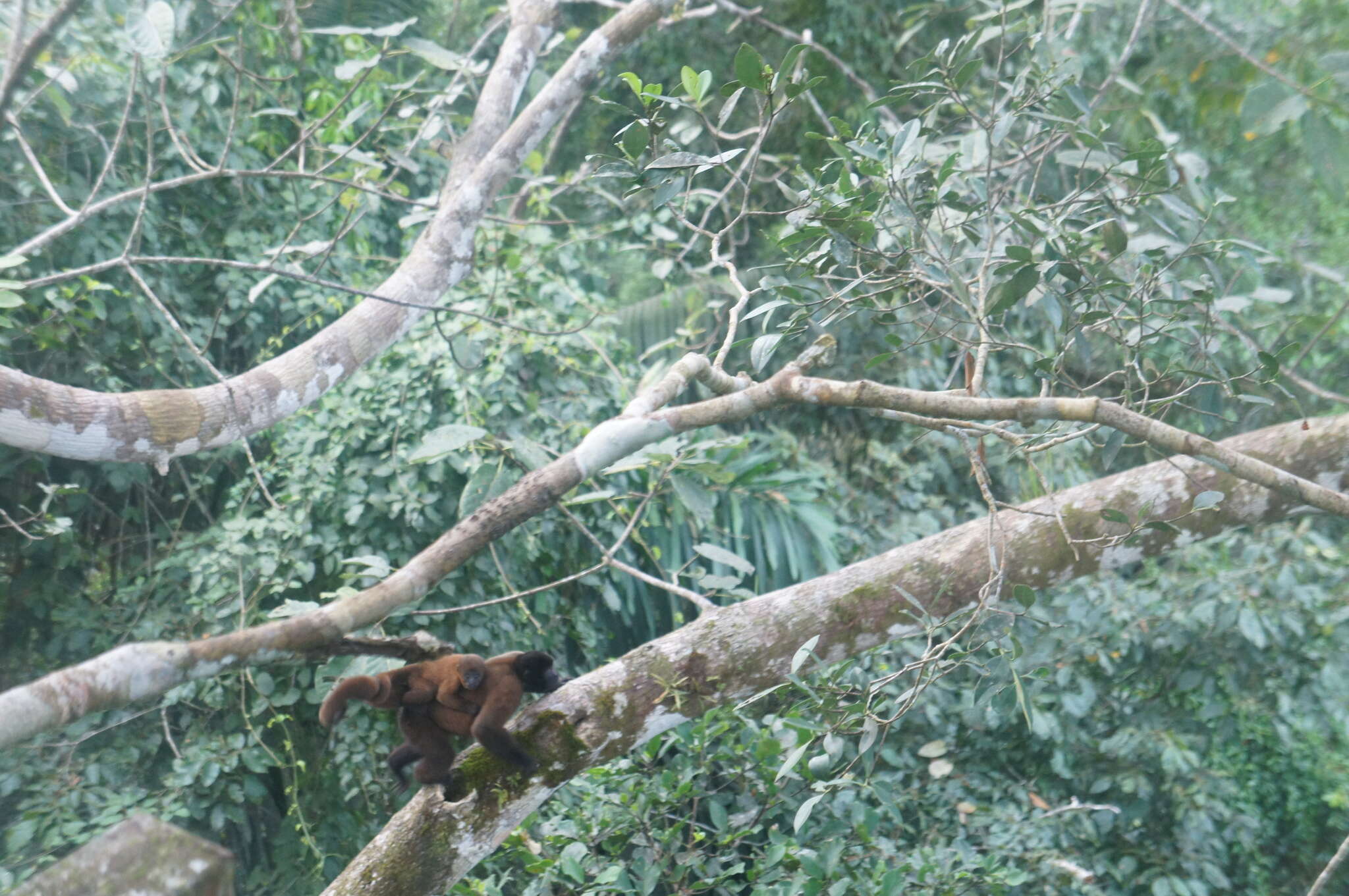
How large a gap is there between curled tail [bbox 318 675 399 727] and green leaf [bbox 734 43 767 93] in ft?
5.53

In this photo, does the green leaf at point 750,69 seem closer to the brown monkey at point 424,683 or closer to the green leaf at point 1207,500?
the green leaf at point 1207,500

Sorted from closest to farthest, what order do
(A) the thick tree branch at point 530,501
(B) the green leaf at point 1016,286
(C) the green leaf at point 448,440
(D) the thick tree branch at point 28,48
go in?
(A) the thick tree branch at point 530,501 → (D) the thick tree branch at point 28,48 → (B) the green leaf at point 1016,286 → (C) the green leaf at point 448,440

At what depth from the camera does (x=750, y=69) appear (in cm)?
222

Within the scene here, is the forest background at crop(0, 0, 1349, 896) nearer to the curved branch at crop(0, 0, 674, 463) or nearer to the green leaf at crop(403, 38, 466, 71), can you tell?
the green leaf at crop(403, 38, 466, 71)

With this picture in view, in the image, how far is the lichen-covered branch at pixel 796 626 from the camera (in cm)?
247

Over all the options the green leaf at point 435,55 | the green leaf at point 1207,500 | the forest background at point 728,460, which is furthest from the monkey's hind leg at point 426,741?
the green leaf at point 435,55

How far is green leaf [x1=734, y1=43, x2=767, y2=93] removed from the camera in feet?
7.18

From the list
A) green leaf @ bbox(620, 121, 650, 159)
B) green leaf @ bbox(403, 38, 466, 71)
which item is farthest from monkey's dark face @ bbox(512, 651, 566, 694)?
green leaf @ bbox(403, 38, 466, 71)

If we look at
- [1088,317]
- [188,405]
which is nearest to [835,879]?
[1088,317]

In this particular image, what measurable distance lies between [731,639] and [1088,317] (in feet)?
4.11

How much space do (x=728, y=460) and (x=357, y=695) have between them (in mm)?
2631

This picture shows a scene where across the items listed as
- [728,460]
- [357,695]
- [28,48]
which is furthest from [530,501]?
[728,460]

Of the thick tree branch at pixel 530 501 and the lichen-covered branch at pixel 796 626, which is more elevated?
the thick tree branch at pixel 530 501

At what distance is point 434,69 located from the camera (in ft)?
19.9
